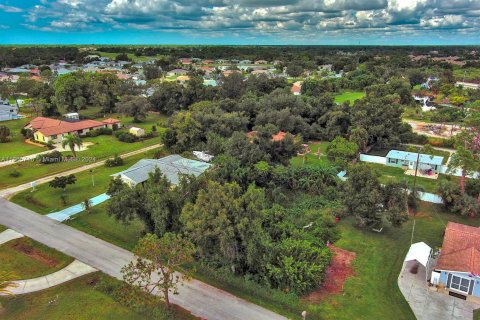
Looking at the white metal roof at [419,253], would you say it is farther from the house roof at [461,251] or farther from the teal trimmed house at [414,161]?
the teal trimmed house at [414,161]

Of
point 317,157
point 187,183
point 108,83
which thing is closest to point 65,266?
point 187,183

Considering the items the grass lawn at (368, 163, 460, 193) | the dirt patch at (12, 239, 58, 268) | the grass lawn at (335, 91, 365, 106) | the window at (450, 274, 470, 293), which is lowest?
the grass lawn at (335, 91, 365, 106)

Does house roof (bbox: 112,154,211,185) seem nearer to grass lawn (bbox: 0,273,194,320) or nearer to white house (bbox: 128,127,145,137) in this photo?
grass lawn (bbox: 0,273,194,320)

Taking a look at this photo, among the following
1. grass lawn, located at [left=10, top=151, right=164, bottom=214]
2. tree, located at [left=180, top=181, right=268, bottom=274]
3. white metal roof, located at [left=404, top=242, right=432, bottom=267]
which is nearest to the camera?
tree, located at [left=180, top=181, right=268, bottom=274]

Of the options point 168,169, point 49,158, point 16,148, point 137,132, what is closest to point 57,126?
point 16,148

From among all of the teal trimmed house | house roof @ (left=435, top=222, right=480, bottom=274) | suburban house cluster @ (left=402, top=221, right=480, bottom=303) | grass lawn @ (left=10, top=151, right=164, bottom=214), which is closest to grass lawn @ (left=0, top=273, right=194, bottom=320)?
grass lawn @ (left=10, top=151, right=164, bottom=214)

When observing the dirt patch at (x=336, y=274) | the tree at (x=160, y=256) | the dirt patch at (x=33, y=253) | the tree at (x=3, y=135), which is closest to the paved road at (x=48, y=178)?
the dirt patch at (x=33, y=253)
